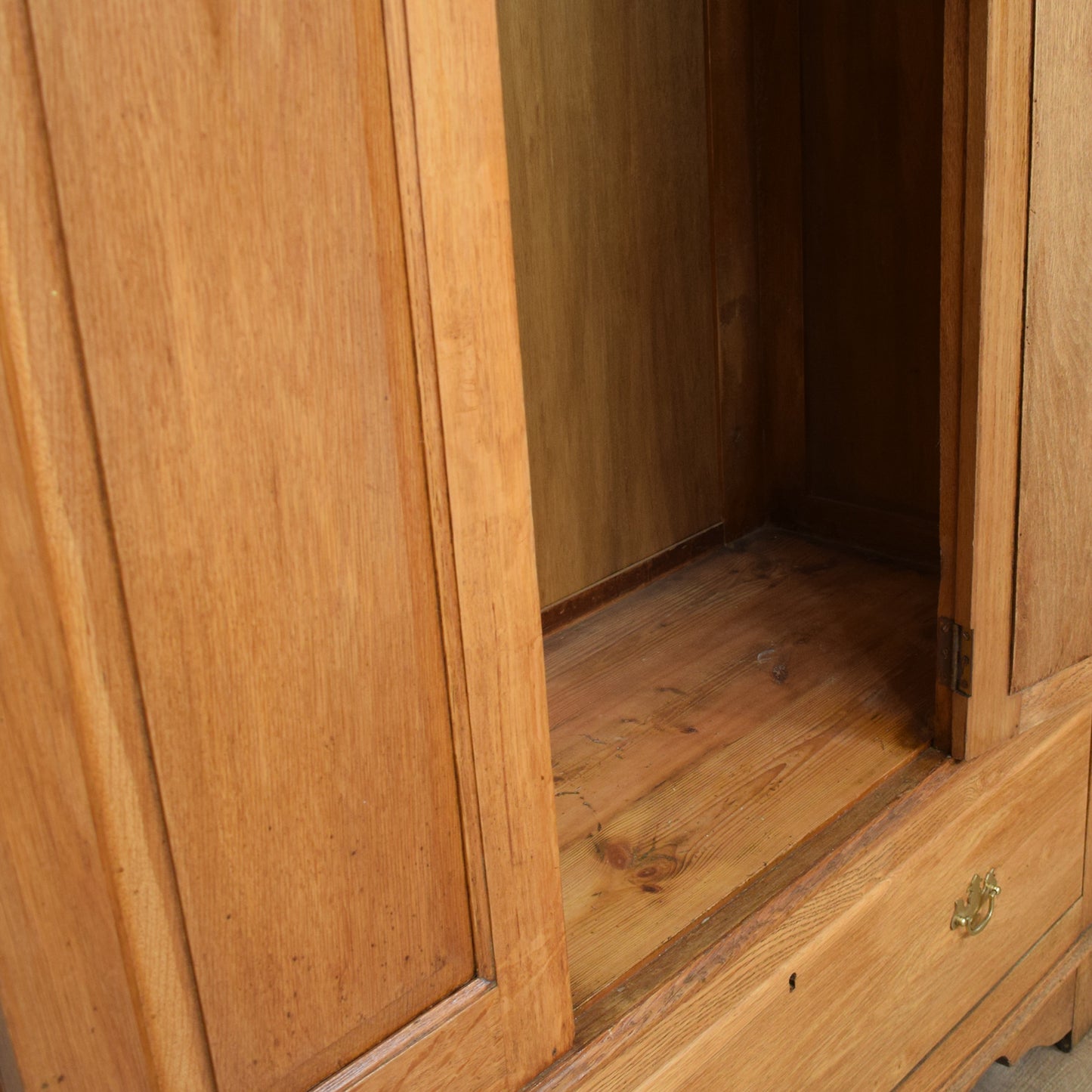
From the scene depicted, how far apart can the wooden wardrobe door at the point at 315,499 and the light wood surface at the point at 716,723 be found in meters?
0.31

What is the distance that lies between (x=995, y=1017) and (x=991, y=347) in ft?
2.86

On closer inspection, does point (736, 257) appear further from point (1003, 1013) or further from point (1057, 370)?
point (1003, 1013)

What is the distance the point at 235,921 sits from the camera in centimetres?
65

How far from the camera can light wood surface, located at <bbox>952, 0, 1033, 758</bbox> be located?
1037 millimetres

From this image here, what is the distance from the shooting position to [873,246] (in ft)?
5.76

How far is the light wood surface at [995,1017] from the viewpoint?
4.44ft

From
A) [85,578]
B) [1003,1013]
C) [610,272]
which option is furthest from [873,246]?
[85,578]

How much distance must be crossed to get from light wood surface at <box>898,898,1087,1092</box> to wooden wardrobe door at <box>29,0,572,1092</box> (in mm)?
791

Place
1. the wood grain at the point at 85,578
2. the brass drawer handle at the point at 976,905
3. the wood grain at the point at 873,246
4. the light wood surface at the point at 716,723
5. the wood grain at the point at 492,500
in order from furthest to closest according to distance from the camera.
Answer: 1. the wood grain at the point at 873,246
2. the brass drawer handle at the point at 976,905
3. the light wood surface at the point at 716,723
4. the wood grain at the point at 492,500
5. the wood grain at the point at 85,578

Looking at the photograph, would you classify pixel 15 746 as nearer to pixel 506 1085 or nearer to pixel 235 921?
pixel 235 921

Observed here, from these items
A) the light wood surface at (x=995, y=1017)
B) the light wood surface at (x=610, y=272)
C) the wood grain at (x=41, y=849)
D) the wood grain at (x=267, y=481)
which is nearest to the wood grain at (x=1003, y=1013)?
the light wood surface at (x=995, y=1017)

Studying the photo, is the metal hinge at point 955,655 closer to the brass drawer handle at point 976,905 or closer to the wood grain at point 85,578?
the brass drawer handle at point 976,905

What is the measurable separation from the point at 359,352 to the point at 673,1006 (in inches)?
25.0

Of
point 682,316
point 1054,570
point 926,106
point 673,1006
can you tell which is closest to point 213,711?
point 673,1006
